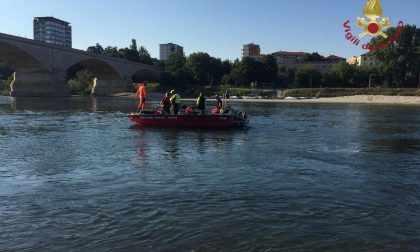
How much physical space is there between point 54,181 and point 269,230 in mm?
6708

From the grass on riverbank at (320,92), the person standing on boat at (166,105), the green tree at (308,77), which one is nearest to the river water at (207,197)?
the person standing on boat at (166,105)

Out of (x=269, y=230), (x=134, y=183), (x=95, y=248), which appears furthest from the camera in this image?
(x=134, y=183)

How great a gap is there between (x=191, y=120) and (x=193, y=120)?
0.40ft

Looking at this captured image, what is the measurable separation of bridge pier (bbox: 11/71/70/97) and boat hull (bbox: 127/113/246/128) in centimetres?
6995

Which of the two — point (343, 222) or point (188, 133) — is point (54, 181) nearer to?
point (343, 222)

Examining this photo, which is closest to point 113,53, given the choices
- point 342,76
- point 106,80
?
point 106,80

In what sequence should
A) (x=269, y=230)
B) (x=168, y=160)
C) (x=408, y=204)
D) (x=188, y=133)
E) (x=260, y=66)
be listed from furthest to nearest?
1. (x=260, y=66)
2. (x=188, y=133)
3. (x=168, y=160)
4. (x=408, y=204)
5. (x=269, y=230)

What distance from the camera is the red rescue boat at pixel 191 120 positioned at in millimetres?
27547

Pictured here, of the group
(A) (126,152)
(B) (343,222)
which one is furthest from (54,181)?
(B) (343,222)

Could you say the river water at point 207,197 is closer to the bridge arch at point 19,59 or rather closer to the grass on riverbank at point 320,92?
the bridge arch at point 19,59

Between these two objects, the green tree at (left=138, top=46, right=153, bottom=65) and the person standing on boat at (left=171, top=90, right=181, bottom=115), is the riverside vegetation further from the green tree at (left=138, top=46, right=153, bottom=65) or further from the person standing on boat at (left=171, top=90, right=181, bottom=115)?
the person standing on boat at (left=171, top=90, right=181, bottom=115)

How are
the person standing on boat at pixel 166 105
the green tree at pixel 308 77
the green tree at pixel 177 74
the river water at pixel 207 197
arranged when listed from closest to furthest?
the river water at pixel 207 197
the person standing on boat at pixel 166 105
the green tree at pixel 308 77
the green tree at pixel 177 74

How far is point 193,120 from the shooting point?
27734mm

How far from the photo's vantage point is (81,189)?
457 inches
